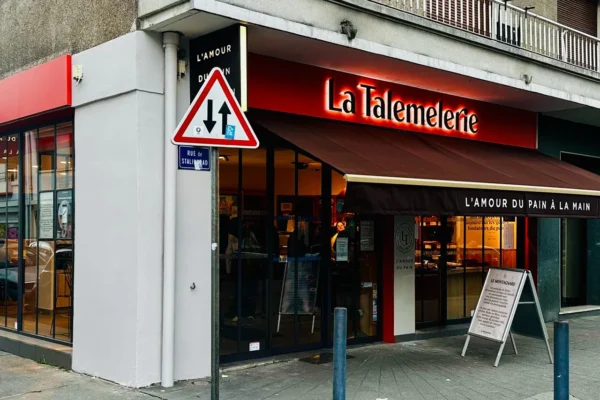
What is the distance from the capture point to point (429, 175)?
7.85 metres

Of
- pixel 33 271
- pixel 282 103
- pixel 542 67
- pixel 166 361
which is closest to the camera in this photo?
pixel 166 361

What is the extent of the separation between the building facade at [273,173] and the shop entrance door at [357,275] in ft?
0.11

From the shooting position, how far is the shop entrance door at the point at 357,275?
9.34 meters

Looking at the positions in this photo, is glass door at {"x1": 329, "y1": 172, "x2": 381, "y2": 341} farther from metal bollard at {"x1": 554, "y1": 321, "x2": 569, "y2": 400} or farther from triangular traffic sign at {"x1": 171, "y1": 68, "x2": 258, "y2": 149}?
metal bollard at {"x1": 554, "y1": 321, "x2": 569, "y2": 400}

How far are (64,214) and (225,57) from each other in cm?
338

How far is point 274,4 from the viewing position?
7.14m

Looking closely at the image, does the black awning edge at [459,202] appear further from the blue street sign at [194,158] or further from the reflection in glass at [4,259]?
the reflection in glass at [4,259]

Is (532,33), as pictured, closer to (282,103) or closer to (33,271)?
(282,103)

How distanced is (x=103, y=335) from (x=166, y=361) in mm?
933

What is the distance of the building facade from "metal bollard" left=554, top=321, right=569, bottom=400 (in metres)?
2.35

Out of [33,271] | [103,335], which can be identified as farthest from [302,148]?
[33,271]

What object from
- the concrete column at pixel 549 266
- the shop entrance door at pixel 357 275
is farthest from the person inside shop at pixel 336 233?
the concrete column at pixel 549 266

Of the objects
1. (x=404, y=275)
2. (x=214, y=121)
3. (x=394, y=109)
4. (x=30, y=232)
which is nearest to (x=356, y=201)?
(x=214, y=121)

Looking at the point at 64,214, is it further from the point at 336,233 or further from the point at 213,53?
the point at 336,233
